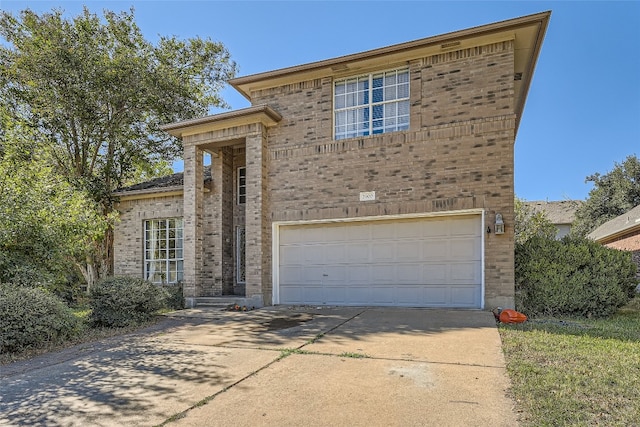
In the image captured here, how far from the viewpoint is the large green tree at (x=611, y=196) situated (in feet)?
92.0

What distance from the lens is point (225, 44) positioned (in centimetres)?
1714

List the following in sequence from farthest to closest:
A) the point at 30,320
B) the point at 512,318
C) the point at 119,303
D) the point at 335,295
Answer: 1. the point at 335,295
2. the point at 119,303
3. the point at 512,318
4. the point at 30,320

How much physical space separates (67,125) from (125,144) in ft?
6.80

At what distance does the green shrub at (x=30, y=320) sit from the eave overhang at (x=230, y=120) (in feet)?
20.9

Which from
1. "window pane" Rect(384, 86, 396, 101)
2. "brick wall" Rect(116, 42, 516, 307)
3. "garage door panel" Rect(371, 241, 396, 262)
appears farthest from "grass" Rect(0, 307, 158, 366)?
"window pane" Rect(384, 86, 396, 101)

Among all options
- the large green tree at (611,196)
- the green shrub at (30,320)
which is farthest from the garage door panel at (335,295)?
the large green tree at (611,196)

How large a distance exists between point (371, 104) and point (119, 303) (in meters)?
7.86

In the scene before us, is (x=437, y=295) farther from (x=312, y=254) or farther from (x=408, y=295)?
(x=312, y=254)

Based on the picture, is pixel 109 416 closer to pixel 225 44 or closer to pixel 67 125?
pixel 67 125

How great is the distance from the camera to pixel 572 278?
27.5ft

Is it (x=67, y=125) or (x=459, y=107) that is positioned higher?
(x=67, y=125)

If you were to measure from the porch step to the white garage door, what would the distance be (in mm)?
1069

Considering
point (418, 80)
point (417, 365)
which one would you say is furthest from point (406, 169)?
point (417, 365)

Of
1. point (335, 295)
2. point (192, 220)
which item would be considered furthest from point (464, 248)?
point (192, 220)
